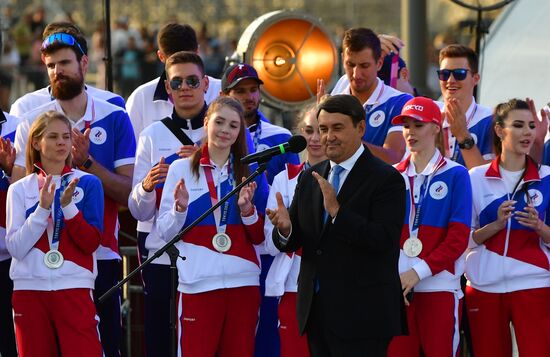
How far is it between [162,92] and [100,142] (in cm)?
70

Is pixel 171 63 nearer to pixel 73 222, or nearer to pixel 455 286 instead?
pixel 73 222

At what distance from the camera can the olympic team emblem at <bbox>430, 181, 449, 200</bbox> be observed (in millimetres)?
8227

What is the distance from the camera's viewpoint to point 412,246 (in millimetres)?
8195

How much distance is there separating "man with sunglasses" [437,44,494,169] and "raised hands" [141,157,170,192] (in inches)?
73.6

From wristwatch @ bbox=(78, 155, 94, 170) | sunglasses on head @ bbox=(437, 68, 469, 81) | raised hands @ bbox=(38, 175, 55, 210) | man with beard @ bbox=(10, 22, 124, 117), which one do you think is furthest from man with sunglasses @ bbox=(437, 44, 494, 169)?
raised hands @ bbox=(38, 175, 55, 210)

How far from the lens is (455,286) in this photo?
27.0ft

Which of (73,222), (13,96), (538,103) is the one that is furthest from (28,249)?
(13,96)

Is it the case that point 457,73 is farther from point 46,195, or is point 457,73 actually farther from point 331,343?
point 46,195

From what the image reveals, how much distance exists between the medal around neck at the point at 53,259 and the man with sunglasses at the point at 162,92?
→ 150 cm

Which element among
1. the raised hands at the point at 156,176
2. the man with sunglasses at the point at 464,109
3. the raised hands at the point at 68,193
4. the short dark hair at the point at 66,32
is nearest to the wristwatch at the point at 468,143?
the man with sunglasses at the point at 464,109

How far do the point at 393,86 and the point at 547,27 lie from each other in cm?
302

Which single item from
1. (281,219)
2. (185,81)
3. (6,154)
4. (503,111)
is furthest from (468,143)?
(6,154)

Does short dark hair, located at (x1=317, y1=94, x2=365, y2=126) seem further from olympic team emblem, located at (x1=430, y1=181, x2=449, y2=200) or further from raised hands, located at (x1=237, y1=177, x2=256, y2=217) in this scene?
olympic team emblem, located at (x1=430, y1=181, x2=449, y2=200)

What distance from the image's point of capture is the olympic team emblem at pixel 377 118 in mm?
9078
